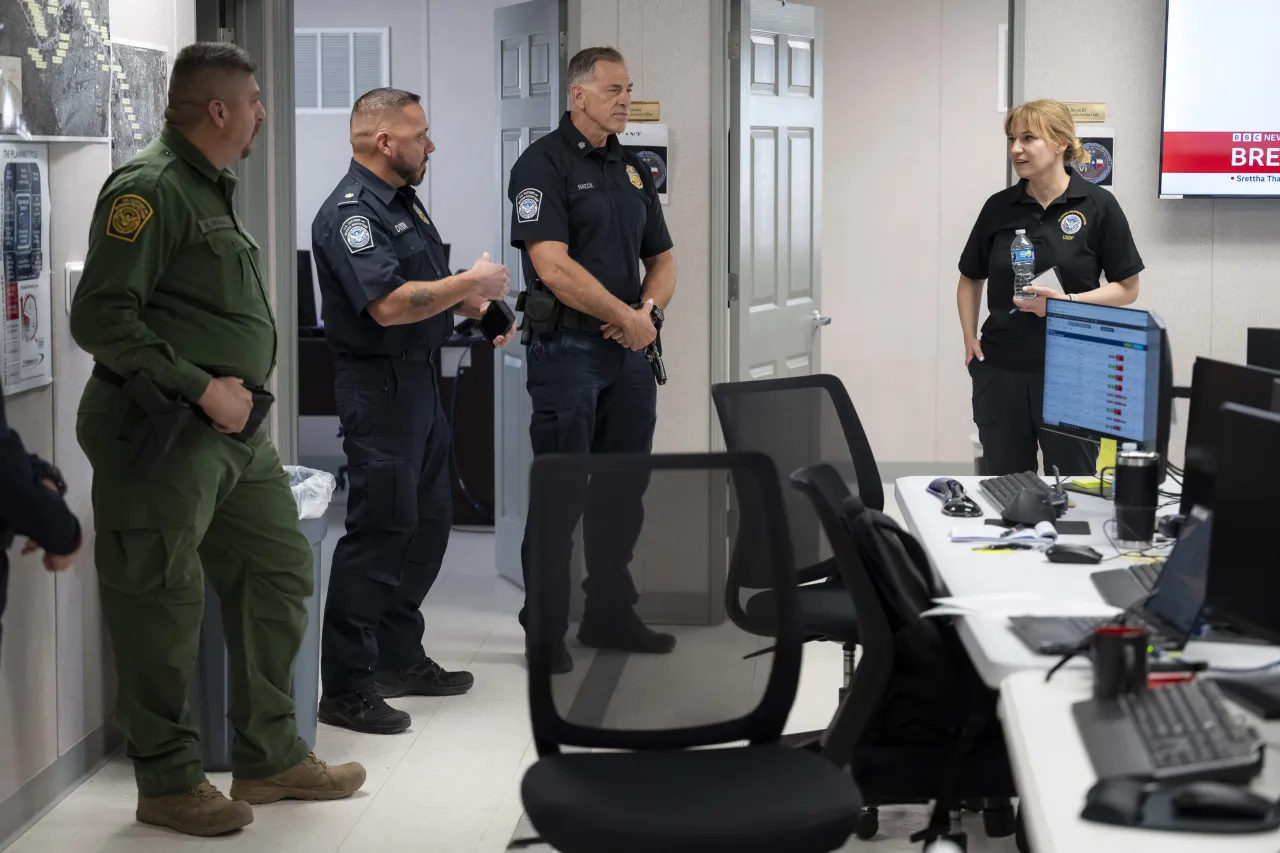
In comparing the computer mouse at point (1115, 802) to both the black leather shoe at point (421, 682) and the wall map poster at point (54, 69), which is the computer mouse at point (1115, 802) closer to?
the wall map poster at point (54, 69)

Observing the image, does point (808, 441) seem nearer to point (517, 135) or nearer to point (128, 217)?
point (128, 217)

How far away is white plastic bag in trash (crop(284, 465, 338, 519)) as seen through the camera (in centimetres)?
369

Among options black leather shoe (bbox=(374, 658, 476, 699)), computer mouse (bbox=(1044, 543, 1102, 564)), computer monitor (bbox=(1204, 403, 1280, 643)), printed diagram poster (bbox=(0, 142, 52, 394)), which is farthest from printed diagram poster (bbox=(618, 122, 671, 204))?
computer monitor (bbox=(1204, 403, 1280, 643))

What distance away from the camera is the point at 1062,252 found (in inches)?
179

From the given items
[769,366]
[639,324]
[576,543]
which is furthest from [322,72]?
[576,543]

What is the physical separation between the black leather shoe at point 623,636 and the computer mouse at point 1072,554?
2.83 feet

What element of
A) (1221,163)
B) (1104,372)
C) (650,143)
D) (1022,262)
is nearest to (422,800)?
(1104,372)

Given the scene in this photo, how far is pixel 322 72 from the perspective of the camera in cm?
799

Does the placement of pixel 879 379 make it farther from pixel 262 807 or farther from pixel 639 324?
pixel 262 807

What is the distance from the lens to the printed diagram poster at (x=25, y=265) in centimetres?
318

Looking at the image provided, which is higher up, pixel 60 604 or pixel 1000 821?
pixel 60 604

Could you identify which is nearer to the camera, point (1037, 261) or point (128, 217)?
point (128, 217)

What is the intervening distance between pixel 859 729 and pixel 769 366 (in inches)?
115

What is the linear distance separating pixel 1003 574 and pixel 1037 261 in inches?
78.7
